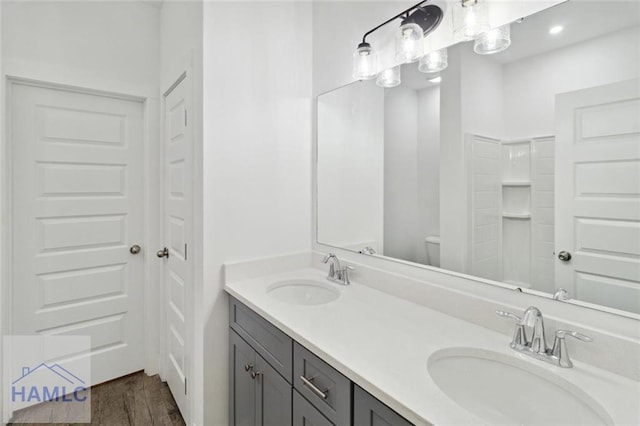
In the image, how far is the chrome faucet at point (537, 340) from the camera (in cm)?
83

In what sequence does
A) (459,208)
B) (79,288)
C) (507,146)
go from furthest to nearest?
(79,288) < (459,208) < (507,146)

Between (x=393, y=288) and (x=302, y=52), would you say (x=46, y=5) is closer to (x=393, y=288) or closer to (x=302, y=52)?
(x=302, y=52)

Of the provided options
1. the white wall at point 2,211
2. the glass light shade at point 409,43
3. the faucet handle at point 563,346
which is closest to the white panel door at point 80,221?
the white wall at point 2,211

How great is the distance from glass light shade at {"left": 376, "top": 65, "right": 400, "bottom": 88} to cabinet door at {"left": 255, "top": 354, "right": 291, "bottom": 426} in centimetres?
134

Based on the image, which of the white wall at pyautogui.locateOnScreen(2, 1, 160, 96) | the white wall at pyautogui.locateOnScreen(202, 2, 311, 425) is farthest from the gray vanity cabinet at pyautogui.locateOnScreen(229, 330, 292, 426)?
the white wall at pyautogui.locateOnScreen(2, 1, 160, 96)

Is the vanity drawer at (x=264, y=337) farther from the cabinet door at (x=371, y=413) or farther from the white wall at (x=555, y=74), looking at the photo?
the white wall at (x=555, y=74)

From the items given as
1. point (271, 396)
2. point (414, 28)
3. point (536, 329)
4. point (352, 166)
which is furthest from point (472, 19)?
point (271, 396)

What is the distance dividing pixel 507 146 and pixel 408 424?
90 cm

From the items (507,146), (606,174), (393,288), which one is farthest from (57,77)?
(606,174)

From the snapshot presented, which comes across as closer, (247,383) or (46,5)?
(247,383)

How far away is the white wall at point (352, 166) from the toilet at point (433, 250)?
0.89 ft

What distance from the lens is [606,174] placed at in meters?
0.85

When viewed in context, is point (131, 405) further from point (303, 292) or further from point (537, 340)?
point (537, 340)

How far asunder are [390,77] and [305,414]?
4.61 ft
